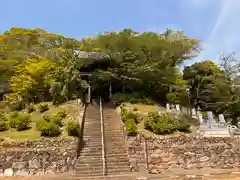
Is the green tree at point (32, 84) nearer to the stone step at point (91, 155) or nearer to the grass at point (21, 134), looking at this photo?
the grass at point (21, 134)

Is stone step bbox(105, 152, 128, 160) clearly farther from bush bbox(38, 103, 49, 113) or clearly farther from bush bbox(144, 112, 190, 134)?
bush bbox(38, 103, 49, 113)

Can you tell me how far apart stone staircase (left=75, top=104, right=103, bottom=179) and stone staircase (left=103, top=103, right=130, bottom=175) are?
44 cm

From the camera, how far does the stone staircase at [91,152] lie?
1443 centimetres

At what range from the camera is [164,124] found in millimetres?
17578

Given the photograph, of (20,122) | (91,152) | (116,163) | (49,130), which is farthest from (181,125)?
(20,122)

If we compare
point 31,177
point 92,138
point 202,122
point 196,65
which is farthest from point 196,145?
point 196,65

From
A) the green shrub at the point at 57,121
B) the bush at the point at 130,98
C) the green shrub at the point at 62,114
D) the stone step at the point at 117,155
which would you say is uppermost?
the bush at the point at 130,98

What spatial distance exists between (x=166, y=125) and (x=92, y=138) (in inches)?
182

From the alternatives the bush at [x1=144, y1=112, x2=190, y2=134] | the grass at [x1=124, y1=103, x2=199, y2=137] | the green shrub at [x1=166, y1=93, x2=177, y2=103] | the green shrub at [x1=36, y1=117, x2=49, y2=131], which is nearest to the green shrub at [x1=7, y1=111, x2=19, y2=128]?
the green shrub at [x1=36, y1=117, x2=49, y2=131]

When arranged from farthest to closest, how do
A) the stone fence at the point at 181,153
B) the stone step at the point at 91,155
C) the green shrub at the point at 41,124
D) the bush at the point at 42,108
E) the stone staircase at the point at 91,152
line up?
1. the bush at the point at 42,108
2. the green shrub at the point at 41,124
3. the stone fence at the point at 181,153
4. the stone step at the point at 91,155
5. the stone staircase at the point at 91,152

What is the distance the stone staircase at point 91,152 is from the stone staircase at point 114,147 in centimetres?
44

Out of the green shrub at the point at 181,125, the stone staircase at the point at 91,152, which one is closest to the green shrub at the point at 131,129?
the stone staircase at the point at 91,152

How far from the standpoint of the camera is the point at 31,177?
46.3ft

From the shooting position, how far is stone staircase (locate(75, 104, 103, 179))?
1443 cm
